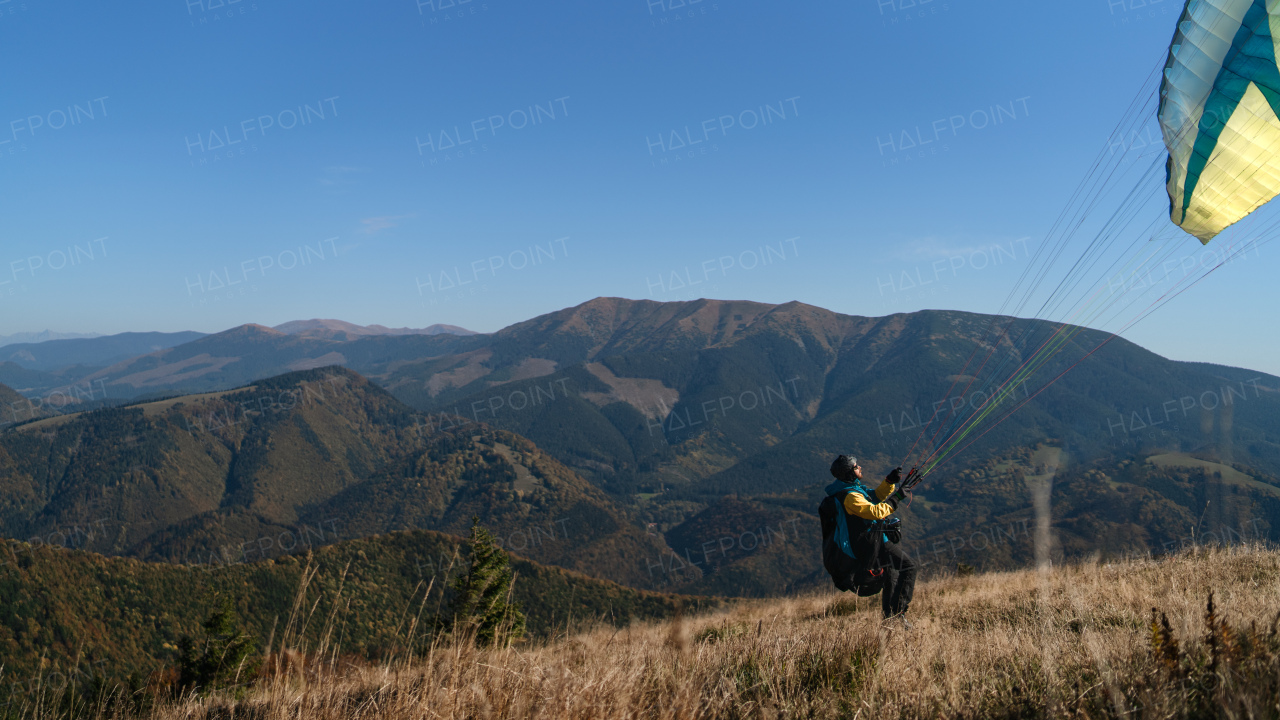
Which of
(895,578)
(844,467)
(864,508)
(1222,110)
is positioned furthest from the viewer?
(1222,110)

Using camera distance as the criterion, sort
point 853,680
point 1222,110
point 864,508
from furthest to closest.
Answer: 1. point 1222,110
2. point 864,508
3. point 853,680

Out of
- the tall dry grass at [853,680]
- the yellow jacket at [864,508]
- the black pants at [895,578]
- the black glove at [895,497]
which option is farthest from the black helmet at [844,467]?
the tall dry grass at [853,680]

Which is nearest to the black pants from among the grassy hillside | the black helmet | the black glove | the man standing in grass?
the man standing in grass

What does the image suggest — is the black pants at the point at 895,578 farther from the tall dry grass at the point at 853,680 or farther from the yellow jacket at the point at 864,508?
the tall dry grass at the point at 853,680

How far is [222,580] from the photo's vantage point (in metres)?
71.4

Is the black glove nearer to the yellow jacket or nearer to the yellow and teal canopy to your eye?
the yellow jacket

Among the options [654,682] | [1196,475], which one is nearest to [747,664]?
[654,682]

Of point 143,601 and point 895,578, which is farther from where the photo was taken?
point 143,601

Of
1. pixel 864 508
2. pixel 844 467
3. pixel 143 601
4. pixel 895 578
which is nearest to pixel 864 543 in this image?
pixel 864 508

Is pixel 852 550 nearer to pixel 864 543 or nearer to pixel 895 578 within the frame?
pixel 864 543

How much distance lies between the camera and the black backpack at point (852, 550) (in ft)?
20.3

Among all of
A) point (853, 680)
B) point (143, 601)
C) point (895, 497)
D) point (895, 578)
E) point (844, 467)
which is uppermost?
point (844, 467)

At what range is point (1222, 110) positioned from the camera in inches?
284

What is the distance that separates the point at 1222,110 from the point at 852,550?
6.95 m
